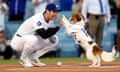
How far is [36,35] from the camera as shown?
456 inches

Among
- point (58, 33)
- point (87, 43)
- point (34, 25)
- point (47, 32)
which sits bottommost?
point (87, 43)

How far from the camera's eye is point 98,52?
11.0 m

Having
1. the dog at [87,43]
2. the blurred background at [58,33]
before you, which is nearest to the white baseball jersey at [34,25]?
the dog at [87,43]

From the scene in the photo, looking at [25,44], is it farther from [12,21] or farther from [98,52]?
[12,21]

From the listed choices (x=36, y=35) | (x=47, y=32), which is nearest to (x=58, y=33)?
(x=36, y=35)

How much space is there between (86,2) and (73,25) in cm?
465

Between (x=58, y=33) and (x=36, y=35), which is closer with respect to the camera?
(x=36, y=35)

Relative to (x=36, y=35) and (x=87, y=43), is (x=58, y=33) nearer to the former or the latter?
(x=36, y=35)

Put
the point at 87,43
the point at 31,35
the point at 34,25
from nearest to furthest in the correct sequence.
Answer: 1. the point at 87,43
2. the point at 34,25
3. the point at 31,35

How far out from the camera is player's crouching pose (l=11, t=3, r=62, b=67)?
36.8ft

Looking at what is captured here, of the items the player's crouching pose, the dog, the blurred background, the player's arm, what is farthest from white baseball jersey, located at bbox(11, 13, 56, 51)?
the blurred background

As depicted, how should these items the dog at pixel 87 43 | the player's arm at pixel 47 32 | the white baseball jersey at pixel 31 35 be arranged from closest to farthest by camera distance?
the dog at pixel 87 43
the player's arm at pixel 47 32
the white baseball jersey at pixel 31 35

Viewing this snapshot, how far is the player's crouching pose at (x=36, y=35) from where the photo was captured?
11.2m

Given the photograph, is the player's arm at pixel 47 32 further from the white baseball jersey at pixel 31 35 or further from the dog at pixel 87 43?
the dog at pixel 87 43
